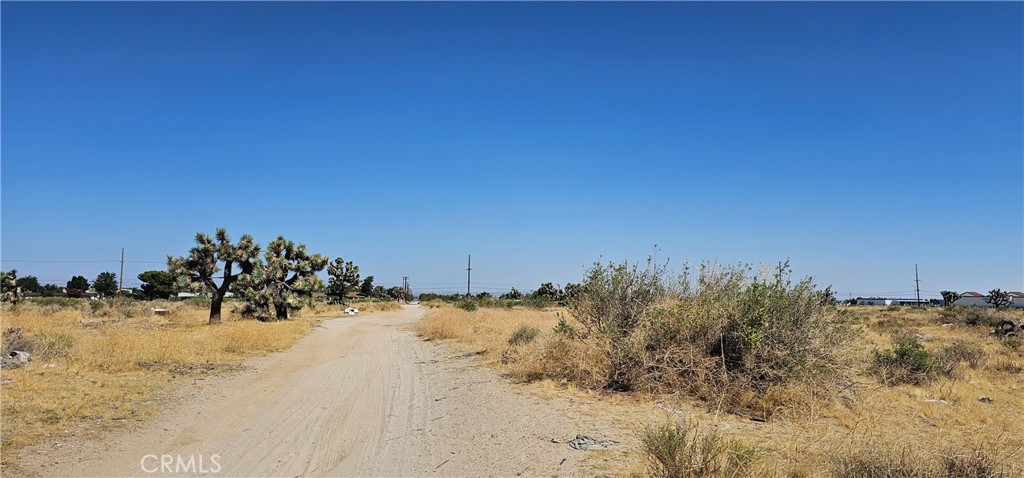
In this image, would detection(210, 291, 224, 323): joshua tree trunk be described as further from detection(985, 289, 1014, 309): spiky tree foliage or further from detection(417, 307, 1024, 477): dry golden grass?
detection(985, 289, 1014, 309): spiky tree foliage

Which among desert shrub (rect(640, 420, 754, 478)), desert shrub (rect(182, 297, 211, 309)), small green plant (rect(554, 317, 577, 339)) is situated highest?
small green plant (rect(554, 317, 577, 339))

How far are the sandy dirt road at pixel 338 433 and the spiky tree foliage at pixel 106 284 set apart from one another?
9165 cm

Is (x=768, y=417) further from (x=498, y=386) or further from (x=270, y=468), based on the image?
(x=270, y=468)

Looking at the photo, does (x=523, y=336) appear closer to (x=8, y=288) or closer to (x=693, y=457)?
(x=693, y=457)

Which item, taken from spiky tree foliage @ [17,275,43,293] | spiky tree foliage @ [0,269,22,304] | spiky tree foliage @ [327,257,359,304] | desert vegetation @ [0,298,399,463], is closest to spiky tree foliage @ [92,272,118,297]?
spiky tree foliage @ [17,275,43,293]

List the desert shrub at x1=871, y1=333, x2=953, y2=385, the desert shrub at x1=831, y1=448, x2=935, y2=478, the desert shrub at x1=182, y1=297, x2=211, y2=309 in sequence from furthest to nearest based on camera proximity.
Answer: the desert shrub at x1=182, y1=297, x2=211, y2=309, the desert shrub at x1=871, y1=333, x2=953, y2=385, the desert shrub at x1=831, y1=448, x2=935, y2=478

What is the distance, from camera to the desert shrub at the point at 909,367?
40.2 ft

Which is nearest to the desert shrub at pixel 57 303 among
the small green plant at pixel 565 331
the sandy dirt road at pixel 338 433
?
the sandy dirt road at pixel 338 433

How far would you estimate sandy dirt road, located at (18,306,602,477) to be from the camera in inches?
246

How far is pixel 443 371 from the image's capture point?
14148mm

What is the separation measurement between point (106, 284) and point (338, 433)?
98.9 metres

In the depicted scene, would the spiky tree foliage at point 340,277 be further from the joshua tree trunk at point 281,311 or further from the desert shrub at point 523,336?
the desert shrub at point 523,336

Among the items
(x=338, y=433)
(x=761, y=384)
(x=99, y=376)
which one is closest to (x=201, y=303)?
(x=99, y=376)

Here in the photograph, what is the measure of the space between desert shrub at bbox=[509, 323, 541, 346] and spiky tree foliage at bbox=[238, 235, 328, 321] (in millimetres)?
19984
